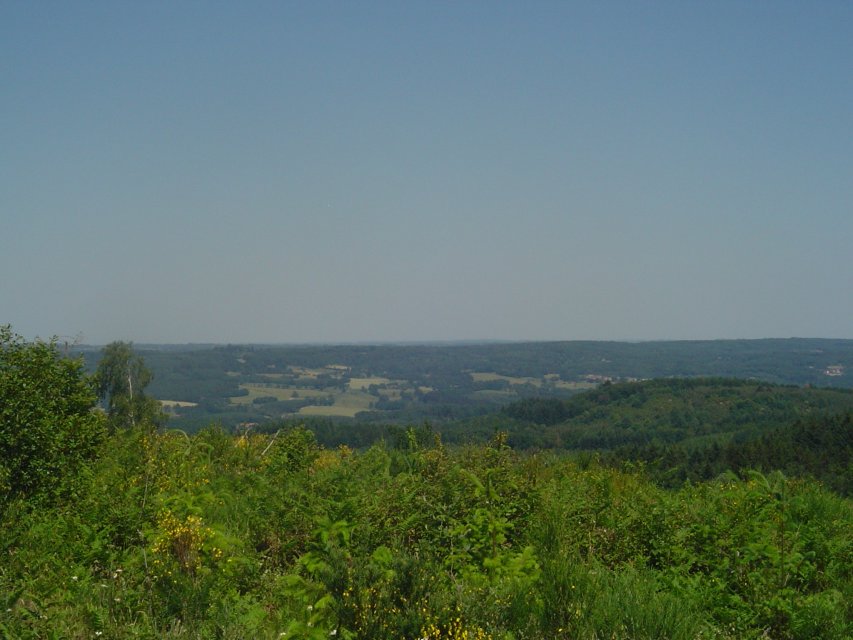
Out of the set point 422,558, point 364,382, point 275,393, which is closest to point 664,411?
point 422,558

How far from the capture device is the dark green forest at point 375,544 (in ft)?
14.5

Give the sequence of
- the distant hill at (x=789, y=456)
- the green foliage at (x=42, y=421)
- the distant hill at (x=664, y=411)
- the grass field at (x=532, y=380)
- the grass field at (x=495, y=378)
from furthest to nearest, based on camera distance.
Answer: the grass field at (x=495, y=378)
the grass field at (x=532, y=380)
the distant hill at (x=664, y=411)
the distant hill at (x=789, y=456)
the green foliage at (x=42, y=421)

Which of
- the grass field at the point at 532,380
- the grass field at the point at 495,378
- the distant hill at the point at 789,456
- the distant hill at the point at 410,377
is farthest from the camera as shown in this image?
the grass field at the point at 495,378

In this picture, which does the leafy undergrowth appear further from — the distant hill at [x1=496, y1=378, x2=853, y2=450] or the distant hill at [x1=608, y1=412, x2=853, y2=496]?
the distant hill at [x1=496, y1=378, x2=853, y2=450]

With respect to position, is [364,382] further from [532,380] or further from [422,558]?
[422,558]

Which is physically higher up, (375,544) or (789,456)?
(375,544)

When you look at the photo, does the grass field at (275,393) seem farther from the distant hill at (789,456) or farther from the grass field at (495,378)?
the distant hill at (789,456)

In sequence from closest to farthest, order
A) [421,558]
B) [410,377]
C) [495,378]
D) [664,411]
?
[421,558], [664,411], [495,378], [410,377]

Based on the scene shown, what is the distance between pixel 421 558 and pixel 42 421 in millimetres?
4978

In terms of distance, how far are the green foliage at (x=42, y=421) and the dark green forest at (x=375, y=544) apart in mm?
23

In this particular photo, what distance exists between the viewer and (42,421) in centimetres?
733

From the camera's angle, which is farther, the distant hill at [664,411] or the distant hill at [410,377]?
the distant hill at [410,377]

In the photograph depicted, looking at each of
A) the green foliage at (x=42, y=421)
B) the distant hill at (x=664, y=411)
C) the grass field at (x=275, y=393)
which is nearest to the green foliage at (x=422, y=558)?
the green foliage at (x=42, y=421)

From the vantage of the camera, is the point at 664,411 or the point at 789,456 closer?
the point at 789,456
